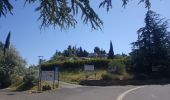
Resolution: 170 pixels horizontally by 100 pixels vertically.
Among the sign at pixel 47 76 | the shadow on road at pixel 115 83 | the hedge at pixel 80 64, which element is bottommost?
the shadow on road at pixel 115 83

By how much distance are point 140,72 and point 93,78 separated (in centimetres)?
973

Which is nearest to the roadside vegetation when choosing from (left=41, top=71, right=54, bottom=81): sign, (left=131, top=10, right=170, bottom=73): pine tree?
(left=131, top=10, right=170, bottom=73): pine tree

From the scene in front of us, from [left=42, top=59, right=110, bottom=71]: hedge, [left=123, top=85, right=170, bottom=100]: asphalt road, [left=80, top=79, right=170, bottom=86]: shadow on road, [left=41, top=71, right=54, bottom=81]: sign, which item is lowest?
[left=123, top=85, right=170, bottom=100]: asphalt road

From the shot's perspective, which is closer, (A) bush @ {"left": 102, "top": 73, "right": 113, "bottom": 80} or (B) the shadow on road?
(B) the shadow on road

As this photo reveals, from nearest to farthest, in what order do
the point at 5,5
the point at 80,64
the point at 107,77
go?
the point at 5,5, the point at 107,77, the point at 80,64

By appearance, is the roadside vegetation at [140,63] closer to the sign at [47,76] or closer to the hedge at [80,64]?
the hedge at [80,64]

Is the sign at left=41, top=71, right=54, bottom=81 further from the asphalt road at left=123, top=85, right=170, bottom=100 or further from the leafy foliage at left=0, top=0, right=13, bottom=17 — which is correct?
the leafy foliage at left=0, top=0, right=13, bottom=17

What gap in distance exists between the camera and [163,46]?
66.0m

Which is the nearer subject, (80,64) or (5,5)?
(5,5)

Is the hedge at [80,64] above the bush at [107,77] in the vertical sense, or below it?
above

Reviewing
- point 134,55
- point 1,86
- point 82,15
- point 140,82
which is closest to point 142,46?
point 134,55

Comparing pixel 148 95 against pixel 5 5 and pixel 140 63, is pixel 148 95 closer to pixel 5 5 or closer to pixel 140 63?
pixel 5 5

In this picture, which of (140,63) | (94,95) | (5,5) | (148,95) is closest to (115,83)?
(140,63)

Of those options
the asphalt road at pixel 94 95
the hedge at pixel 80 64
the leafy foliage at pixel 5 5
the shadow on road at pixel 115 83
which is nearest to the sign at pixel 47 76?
the shadow on road at pixel 115 83
